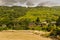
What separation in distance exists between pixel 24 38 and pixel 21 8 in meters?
32.7

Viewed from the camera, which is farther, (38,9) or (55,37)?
(38,9)

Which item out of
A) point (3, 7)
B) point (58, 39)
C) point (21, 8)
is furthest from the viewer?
point (21, 8)

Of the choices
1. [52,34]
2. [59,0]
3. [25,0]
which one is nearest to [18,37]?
[52,34]

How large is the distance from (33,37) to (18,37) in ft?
4.96

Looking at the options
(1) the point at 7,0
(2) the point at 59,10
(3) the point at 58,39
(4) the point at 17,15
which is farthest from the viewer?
(2) the point at 59,10

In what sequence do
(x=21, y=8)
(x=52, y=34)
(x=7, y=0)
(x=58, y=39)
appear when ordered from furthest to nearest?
(x=21, y=8) < (x=7, y=0) < (x=52, y=34) < (x=58, y=39)

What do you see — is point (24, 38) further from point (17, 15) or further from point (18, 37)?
point (17, 15)

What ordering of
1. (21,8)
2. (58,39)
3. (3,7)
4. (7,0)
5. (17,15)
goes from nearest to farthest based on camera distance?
(58,39) < (7,0) < (17,15) < (3,7) < (21,8)

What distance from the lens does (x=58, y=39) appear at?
18.6 metres

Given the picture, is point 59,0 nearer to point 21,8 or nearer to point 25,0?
point 25,0

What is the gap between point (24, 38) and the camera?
18656mm

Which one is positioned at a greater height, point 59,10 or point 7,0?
point 7,0

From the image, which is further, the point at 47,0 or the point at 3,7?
the point at 3,7

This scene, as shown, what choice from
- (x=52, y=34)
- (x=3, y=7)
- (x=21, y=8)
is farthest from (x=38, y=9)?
(x=52, y=34)
